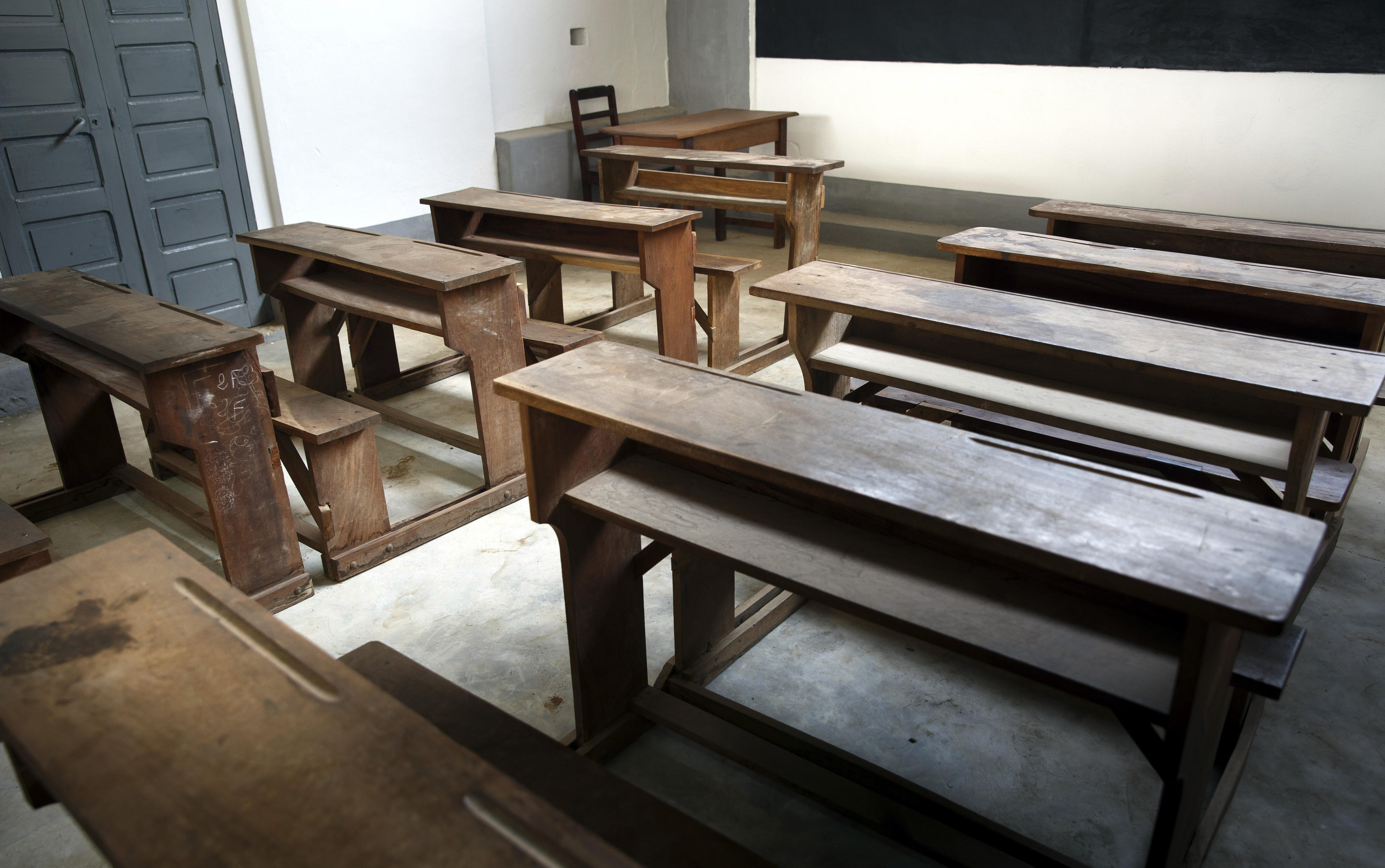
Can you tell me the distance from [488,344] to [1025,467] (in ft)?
6.43

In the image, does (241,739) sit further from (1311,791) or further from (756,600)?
(1311,791)

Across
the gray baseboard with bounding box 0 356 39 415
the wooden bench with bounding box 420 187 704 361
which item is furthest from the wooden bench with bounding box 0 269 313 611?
the wooden bench with bounding box 420 187 704 361

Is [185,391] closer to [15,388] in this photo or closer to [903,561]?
[903,561]

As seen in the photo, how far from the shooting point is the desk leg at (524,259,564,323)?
4.29 metres

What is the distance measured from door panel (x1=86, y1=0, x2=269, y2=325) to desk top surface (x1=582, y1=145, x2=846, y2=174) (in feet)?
6.07

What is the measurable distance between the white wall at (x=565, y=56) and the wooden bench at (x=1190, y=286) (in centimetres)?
402

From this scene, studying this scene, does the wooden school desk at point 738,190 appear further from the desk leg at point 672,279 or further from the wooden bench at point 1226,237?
the wooden bench at point 1226,237

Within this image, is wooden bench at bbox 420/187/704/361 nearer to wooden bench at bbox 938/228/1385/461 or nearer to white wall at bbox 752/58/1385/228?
wooden bench at bbox 938/228/1385/461

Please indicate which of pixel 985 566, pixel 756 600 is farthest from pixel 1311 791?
pixel 756 600

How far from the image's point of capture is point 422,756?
104 centimetres

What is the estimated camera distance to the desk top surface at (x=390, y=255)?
285 cm

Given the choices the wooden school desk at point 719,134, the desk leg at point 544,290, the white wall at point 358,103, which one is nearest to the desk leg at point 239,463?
the desk leg at point 544,290

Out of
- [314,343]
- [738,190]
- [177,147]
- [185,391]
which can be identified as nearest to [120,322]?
[185,391]

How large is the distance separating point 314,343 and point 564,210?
1.16m
